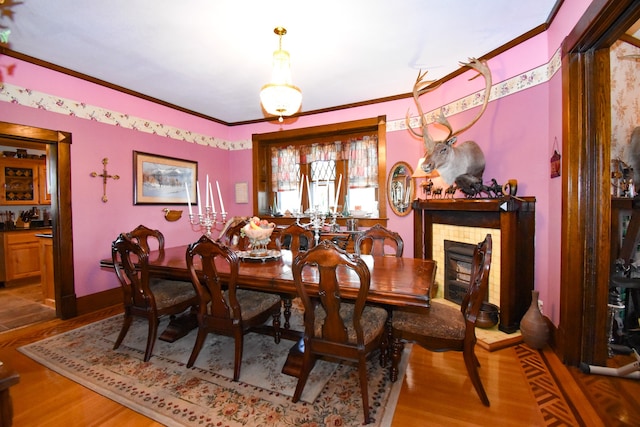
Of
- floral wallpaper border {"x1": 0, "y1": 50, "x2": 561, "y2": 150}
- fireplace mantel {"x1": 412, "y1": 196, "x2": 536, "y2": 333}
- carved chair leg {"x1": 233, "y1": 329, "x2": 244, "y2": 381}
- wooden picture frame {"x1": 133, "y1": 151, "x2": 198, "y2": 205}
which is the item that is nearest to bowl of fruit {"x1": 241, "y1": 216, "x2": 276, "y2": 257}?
carved chair leg {"x1": 233, "y1": 329, "x2": 244, "y2": 381}

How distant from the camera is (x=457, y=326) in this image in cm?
181

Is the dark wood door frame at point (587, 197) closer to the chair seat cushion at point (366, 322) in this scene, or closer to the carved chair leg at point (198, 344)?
the chair seat cushion at point (366, 322)

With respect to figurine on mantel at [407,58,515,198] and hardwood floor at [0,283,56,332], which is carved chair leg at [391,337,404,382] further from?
hardwood floor at [0,283,56,332]

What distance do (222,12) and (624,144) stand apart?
3444 millimetres

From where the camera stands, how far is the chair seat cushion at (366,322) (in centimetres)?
175

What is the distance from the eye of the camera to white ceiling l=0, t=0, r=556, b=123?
218cm

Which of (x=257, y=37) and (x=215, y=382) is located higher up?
(x=257, y=37)

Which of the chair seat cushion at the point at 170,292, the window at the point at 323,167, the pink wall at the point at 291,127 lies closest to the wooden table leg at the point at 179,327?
the chair seat cushion at the point at 170,292

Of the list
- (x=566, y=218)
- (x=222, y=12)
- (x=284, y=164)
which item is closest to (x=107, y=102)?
(x=222, y=12)

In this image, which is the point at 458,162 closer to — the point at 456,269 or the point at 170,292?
the point at 456,269

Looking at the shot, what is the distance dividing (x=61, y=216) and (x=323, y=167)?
11.0ft

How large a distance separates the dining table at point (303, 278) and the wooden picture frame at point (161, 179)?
1.33 metres

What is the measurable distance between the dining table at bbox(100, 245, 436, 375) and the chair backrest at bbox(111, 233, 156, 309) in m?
0.14

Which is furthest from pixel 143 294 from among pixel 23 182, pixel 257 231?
pixel 23 182
